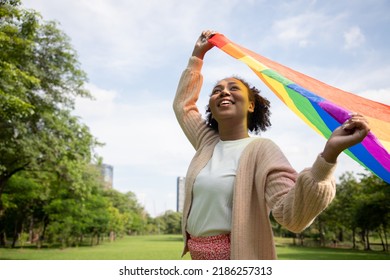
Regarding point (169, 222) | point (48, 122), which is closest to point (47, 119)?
point (48, 122)

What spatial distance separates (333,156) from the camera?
4.40ft

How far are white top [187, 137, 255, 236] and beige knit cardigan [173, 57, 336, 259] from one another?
2.2 inches

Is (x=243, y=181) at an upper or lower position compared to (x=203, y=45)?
lower

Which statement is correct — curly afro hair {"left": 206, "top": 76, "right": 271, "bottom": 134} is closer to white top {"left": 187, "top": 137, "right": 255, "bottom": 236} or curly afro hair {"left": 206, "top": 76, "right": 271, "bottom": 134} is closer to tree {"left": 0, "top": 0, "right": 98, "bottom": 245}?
white top {"left": 187, "top": 137, "right": 255, "bottom": 236}

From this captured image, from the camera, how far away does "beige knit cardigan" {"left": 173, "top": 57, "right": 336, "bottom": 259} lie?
1403 millimetres

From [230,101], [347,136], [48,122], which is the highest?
[48,122]

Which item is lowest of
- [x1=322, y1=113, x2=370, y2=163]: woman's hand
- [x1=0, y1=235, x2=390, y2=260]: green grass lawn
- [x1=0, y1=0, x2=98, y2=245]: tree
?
[x1=0, y1=235, x2=390, y2=260]: green grass lawn

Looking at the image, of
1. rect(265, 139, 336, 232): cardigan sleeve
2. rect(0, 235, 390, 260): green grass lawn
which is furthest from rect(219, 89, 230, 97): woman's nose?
rect(0, 235, 390, 260): green grass lawn

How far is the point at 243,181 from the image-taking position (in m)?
1.76

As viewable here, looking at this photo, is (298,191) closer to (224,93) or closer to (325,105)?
(325,105)

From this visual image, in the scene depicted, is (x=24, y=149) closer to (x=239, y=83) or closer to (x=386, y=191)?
(x=239, y=83)

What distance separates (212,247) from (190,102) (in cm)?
97

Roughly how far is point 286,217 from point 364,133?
1.44 feet

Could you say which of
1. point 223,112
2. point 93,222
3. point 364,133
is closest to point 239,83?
point 223,112
